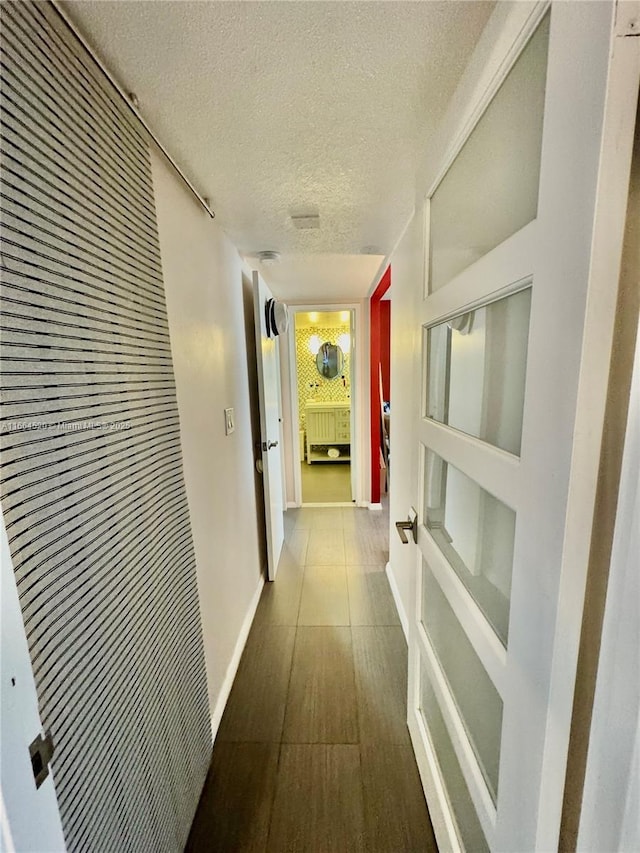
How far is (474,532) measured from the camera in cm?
84

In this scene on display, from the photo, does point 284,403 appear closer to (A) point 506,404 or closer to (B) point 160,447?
(B) point 160,447

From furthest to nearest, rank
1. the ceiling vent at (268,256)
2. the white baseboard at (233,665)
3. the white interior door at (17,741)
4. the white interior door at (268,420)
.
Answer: the white interior door at (268,420) → the ceiling vent at (268,256) → the white baseboard at (233,665) → the white interior door at (17,741)

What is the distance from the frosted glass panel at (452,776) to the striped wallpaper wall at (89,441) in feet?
2.67

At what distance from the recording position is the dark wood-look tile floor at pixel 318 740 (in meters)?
1.07

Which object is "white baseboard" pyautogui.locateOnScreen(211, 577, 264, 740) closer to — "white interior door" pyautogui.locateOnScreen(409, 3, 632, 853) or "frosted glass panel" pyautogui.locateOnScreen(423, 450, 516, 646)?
"white interior door" pyautogui.locateOnScreen(409, 3, 632, 853)

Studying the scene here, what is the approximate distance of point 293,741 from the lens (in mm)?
1328

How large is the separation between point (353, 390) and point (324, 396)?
216 cm

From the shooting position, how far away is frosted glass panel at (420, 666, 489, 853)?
861 mm

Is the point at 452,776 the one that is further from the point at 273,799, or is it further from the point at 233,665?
the point at 233,665

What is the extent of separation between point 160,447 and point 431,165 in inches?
44.7

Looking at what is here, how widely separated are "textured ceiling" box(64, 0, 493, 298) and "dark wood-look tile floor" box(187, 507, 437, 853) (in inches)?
85.1

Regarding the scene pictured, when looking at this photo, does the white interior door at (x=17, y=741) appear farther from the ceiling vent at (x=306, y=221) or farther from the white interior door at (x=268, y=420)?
the white interior door at (x=268, y=420)

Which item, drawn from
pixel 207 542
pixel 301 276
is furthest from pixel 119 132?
pixel 301 276

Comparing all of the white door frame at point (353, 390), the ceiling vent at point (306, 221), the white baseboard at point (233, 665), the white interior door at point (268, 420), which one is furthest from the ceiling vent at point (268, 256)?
the white baseboard at point (233, 665)
